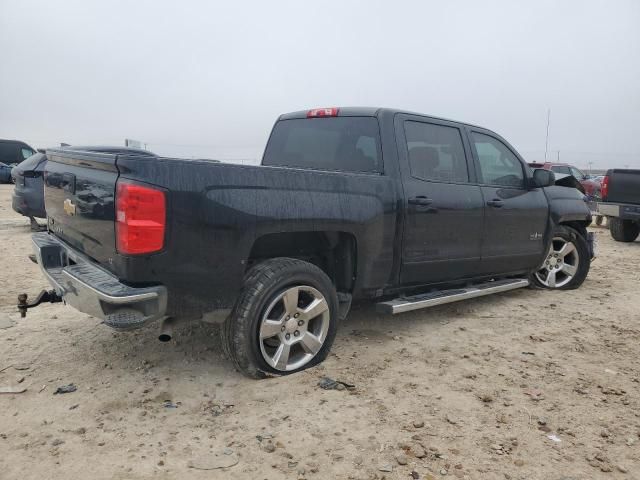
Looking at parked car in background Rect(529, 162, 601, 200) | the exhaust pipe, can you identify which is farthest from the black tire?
the exhaust pipe

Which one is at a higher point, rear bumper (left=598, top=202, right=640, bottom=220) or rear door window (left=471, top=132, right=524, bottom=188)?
rear door window (left=471, top=132, right=524, bottom=188)

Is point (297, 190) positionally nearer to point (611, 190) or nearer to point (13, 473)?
point (13, 473)

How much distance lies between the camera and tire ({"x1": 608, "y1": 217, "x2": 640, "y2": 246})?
10758 mm

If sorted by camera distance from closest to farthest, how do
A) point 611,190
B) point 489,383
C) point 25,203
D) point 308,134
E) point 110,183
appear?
point 110,183
point 489,383
point 308,134
point 25,203
point 611,190

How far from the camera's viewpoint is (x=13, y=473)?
2.34m

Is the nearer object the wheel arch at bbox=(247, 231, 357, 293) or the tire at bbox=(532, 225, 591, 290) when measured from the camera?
the wheel arch at bbox=(247, 231, 357, 293)

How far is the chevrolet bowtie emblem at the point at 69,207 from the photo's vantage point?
3.23m

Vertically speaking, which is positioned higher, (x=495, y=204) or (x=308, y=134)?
(x=308, y=134)

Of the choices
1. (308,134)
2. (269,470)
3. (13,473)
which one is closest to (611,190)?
(308,134)

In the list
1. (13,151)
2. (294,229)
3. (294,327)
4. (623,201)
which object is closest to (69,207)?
(294,229)

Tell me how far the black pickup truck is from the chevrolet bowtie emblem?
0.03 m

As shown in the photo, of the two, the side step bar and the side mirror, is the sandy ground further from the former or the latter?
the side mirror

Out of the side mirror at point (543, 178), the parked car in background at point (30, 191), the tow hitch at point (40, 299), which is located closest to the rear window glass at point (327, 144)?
the side mirror at point (543, 178)

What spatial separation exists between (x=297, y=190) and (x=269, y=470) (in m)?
1.65
